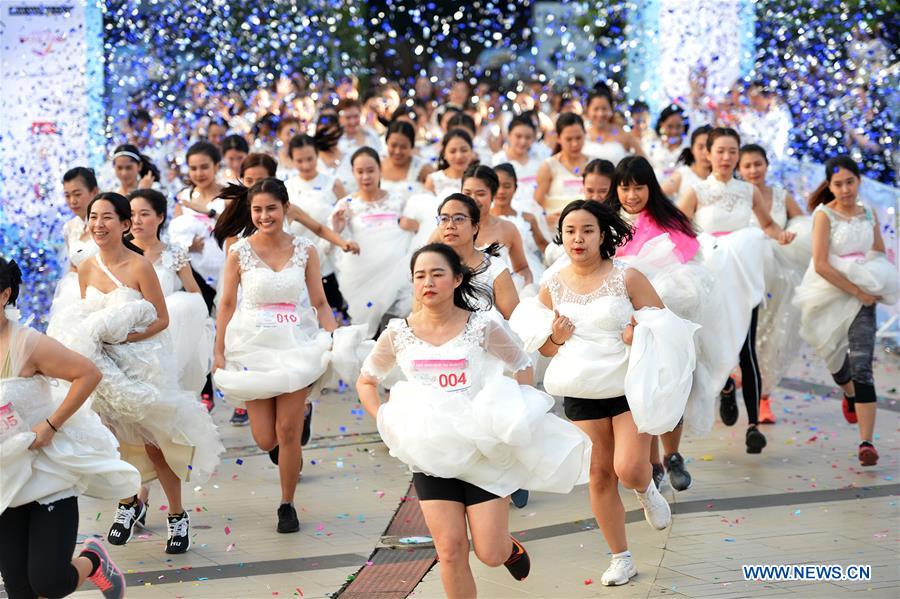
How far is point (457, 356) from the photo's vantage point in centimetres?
529

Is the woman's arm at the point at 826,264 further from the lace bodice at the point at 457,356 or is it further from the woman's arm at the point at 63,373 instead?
the woman's arm at the point at 63,373

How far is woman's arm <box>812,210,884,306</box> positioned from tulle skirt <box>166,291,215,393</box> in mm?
3951

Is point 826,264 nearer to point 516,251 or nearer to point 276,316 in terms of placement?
point 516,251

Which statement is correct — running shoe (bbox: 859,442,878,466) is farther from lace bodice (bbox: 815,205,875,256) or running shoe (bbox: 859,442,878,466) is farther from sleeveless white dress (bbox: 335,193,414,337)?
sleeveless white dress (bbox: 335,193,414,337)

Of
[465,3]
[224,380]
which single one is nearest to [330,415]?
[224,380]

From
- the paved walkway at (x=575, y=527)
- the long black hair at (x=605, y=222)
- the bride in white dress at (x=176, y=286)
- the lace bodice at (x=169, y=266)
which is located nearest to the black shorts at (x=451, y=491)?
the paved walkway at (x=575, y=527)

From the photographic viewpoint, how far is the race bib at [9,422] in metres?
4.86

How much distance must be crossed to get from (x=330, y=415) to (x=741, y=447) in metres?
3.22

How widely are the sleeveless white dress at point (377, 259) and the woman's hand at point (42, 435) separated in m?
5.13

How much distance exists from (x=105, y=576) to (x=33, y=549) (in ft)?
1.69

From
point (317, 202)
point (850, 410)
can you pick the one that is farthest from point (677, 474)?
point (317, 202)

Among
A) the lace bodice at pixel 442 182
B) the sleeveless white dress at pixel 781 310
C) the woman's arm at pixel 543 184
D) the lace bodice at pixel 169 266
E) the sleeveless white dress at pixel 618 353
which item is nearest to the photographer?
the sleeveless white dress at pixel 618 353

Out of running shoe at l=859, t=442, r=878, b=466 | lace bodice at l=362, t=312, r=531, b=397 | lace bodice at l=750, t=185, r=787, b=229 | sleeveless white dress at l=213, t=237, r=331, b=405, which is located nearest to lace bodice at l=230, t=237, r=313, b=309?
sleeveless white dress at l=213, t=237, r=331, b=405

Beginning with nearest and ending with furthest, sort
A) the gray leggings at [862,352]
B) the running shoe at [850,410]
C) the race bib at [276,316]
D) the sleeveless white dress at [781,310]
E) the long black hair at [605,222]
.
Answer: the long black hair at [605,222] < the race bib at [276,316] < the gray leggings at [862,352] < the running shoe at [850,410] < the sleeveless white dress at [781,310]
